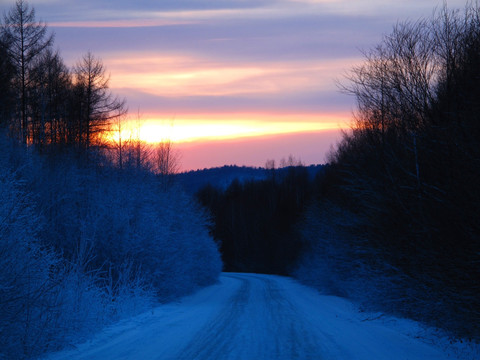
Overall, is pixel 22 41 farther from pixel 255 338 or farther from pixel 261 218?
pixel 261 218

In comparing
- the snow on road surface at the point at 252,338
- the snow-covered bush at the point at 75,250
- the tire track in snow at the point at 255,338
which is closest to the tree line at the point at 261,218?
the snow-covered bush at the point at 75,250

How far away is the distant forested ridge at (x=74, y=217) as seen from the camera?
33.3 ft

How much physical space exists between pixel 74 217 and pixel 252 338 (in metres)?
10.5

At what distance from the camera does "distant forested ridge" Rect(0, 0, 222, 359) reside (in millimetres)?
10156

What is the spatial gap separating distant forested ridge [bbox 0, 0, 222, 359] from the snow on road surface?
1039 mm

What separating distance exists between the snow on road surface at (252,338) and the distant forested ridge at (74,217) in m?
1.04

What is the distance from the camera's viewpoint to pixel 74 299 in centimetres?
1302

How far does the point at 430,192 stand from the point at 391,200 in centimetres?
228

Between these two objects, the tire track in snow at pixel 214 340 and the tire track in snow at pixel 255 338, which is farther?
the tire track in snow at pixel 255 338

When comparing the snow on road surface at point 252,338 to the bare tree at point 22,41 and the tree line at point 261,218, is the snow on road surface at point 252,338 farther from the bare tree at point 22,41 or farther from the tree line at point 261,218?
the tree line at point 261,218

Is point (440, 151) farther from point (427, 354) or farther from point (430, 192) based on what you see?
point (427, 354)

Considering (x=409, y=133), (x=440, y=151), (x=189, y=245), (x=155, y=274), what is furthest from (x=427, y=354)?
(x=189, y=245)

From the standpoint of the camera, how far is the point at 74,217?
20.5 meters

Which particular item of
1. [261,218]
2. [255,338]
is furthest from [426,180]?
[261,218]
